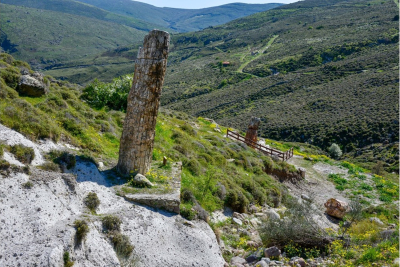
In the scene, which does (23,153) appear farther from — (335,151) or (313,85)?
(313,85)

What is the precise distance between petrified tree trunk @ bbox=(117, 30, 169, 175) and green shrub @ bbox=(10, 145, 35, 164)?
2.16 meters

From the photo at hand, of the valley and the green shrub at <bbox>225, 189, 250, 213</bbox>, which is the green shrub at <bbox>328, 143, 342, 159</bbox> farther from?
the green shrub at <bbox>225, 189, 250, 213</bbox>

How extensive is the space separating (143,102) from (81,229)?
3691 mm

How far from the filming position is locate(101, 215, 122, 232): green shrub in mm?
5784

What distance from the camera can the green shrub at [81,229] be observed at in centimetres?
509

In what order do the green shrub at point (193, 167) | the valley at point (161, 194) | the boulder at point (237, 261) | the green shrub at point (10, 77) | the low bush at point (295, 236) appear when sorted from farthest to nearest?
1. the green shrub at point (193, 167)
2. the green shrub at point (10, 77)
3. the low bush at point (295, 236)
4. the boulder at point (237, 261)
5. the valley at point (161, 194)

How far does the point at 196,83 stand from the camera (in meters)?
73.8

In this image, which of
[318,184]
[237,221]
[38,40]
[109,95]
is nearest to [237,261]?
[237,221]

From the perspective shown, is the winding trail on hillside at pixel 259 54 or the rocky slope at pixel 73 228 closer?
the rocky slope at pixel 73 228

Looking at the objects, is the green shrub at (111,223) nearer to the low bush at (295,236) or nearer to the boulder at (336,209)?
the low bush at (295,236)

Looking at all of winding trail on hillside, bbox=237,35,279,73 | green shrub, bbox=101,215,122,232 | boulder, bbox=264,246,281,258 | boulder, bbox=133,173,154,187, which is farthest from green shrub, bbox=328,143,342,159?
winding trail on hillside, bbox=237,35,279,73

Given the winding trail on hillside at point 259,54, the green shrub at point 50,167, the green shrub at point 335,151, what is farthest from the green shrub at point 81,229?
the winding trail on hillside at point 259,54

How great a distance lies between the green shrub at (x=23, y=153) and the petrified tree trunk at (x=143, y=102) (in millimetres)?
2156

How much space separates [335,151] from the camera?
31828mm
